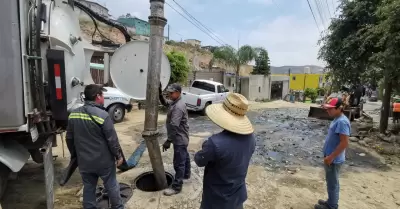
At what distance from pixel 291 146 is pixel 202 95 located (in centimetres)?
583

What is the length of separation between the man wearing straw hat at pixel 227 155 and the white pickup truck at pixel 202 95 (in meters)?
9.79

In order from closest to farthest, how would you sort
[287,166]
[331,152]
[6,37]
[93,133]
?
1. [6,37]
2. [93,133]
3. [331,152]
4. [287,166]

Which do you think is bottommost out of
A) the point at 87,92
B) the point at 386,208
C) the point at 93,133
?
the point at 386,208

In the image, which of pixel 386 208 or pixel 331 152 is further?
pixel 386 208

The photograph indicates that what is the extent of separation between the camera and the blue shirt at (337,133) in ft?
10.7

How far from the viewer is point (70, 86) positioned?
11.4 ft

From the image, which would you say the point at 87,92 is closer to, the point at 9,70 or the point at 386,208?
the point at 9,70

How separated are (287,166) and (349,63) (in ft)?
22.9

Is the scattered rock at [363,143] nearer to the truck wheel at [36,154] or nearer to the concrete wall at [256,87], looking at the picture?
the truck wheel at [36,154]

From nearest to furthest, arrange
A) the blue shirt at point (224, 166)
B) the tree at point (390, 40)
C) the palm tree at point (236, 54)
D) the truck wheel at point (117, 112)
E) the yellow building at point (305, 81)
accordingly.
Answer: the blue shirt at point (224, 166), the tree at point (390, 40), the truck wheel at point (117, 112), the palm tree at point (236, 54), the yellow building at point (305, 81)

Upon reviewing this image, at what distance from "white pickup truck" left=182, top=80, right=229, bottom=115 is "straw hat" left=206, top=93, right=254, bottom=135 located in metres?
9.81

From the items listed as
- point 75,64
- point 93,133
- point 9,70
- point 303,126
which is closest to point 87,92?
point 93,133

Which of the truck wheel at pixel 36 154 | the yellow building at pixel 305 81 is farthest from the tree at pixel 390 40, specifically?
the yellow building at pixel 305 81

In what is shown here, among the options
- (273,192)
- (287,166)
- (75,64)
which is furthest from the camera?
(287,166)
